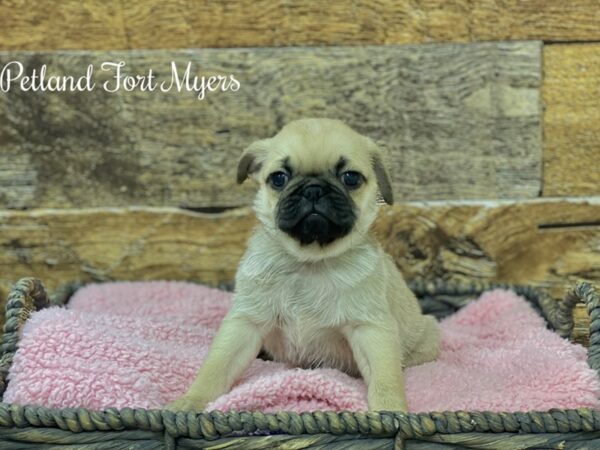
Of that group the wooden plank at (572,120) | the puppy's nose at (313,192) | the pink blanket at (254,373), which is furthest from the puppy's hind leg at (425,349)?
the wooden plank at (572,120)

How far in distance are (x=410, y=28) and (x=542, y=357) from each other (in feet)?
4.15

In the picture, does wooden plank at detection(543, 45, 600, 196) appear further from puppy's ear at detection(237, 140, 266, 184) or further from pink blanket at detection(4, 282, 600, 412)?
puppy's ear at detection(237, 140, 266, 184)

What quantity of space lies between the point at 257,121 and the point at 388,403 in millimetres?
1306

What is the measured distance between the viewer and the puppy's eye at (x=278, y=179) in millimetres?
1803

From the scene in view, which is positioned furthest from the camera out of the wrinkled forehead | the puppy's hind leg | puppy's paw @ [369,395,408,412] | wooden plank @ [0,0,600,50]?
wooden plank @ [0,0,600,50]

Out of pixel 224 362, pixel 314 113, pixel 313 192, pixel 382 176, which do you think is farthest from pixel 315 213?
pixel 314 113

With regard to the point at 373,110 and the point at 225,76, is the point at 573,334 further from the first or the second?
the point at 225,76

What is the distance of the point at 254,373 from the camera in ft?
6.01

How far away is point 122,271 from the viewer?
2.67 meters

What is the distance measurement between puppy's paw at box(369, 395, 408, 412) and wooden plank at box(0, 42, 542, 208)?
115cm

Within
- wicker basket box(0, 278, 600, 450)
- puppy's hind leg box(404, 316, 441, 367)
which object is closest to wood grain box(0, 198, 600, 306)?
puppy's hind leg box(404, 316, 441, 367)

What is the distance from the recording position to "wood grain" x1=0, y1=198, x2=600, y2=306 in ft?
8.46

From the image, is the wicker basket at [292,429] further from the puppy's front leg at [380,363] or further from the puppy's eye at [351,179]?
the puppy's eye at [351,179]

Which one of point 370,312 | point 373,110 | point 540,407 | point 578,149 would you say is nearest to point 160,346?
point 370,312
